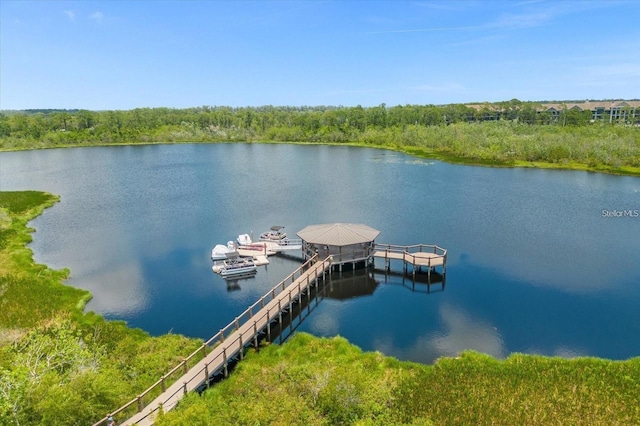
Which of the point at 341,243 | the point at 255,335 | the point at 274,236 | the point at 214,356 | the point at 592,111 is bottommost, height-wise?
the point at 255,335

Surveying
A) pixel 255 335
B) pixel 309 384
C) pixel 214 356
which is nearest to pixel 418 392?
pixel 309 384

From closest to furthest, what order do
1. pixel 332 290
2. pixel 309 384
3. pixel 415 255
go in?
pixel 309 384 < pixel 332 290 < pixel 415 255

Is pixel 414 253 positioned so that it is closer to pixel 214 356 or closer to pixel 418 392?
pixel 418 392

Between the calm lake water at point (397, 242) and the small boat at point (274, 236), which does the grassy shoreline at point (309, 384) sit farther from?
the small boat at point (274, 236)

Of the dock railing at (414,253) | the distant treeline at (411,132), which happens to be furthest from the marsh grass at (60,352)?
the distant treeline at (411,132)

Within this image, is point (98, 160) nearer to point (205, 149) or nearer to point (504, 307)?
point (205, 149)

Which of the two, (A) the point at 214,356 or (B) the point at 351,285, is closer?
(A) the point at 214,356

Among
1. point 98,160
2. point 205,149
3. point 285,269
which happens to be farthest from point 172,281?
point 205,149

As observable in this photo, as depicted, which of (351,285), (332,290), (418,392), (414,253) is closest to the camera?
(418,392)
